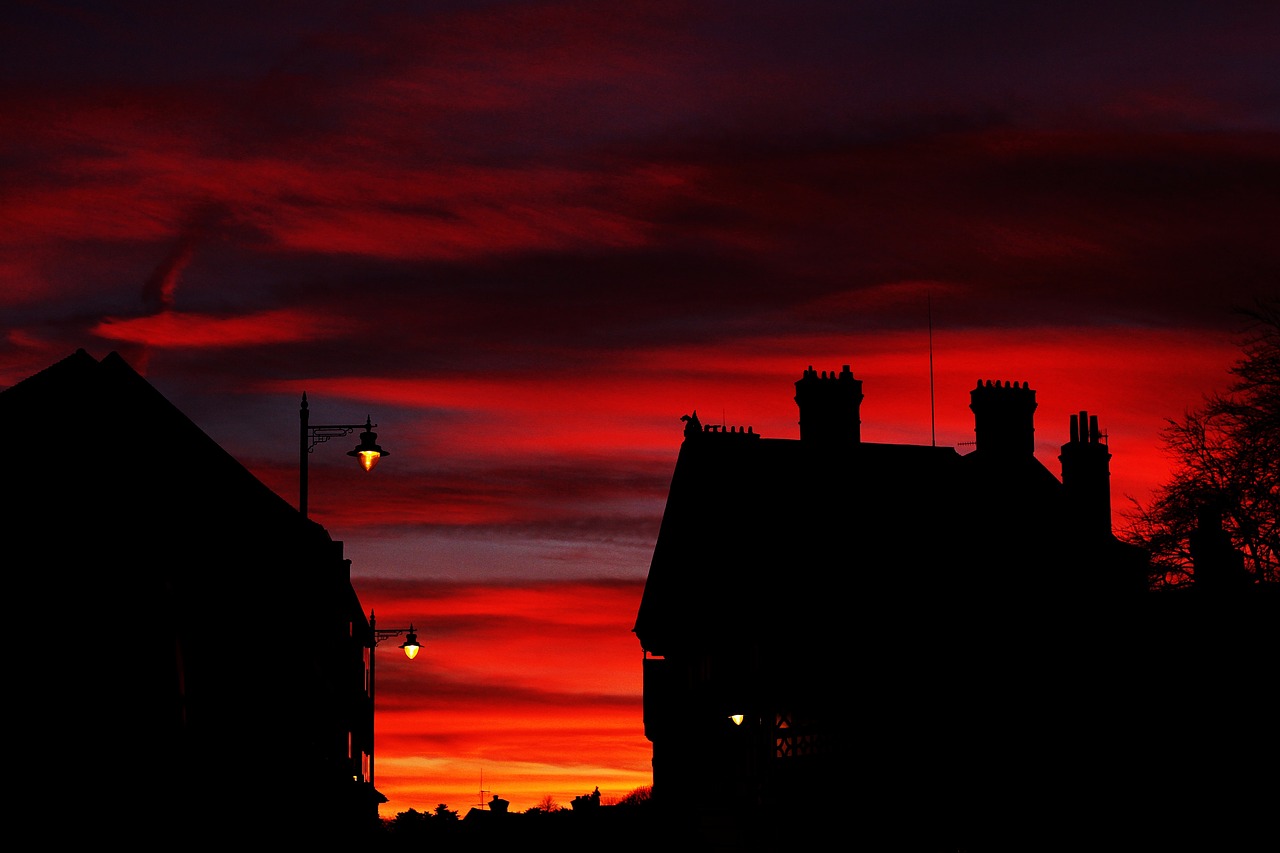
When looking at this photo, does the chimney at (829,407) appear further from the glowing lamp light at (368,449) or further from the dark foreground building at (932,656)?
the glowing lamp light at (368,449)

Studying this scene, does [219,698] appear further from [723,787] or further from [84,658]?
[723,787]

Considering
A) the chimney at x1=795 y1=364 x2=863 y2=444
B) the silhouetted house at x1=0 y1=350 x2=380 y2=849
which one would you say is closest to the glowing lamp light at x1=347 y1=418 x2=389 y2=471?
the silhouetted house at x1=0 y1=350 x2=380 y2=849

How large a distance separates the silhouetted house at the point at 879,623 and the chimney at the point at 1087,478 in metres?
0.07

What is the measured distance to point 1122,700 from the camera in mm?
40156

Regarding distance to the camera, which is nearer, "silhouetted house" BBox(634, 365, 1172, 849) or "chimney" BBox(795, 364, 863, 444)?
"silhouetted house" BBox(634, 365, 1172, 849)

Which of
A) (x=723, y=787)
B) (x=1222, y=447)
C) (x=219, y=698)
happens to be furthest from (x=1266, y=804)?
(x=219, y=698)

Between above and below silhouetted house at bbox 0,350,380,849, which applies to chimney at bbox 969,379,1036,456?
above

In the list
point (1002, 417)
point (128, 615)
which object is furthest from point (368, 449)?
point (1002, 417)

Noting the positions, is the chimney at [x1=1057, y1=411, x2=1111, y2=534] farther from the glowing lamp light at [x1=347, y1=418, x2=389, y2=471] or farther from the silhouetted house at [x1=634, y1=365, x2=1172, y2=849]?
the glowing lamp light at [x1=347, y1=418, x2=389, y2=471]

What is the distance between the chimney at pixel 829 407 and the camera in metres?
49.2

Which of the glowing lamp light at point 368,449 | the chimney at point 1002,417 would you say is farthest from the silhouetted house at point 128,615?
the chimney at point 1002,417

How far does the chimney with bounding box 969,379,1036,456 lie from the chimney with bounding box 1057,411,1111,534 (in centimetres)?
197

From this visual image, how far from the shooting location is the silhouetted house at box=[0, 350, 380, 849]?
1169 inches

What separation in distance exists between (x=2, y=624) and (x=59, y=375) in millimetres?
4509
